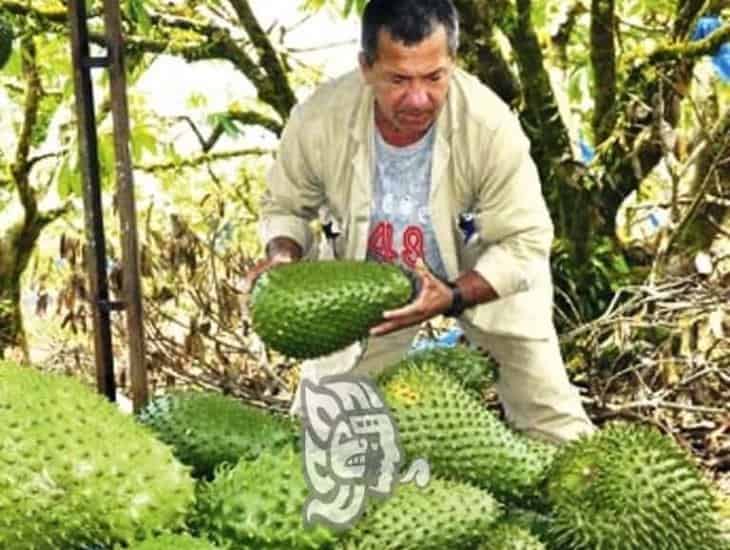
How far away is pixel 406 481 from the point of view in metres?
1.29

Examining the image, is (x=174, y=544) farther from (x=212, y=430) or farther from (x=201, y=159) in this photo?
(x=201, y=159)

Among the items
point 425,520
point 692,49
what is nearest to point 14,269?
point 692,49

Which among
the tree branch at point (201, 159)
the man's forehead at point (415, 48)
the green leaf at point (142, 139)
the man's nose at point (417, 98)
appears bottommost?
the tree branch at point (201, 159)

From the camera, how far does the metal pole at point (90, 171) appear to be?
65.7 inches

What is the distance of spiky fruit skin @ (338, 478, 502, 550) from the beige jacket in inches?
24.1

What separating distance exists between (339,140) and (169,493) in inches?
37.3

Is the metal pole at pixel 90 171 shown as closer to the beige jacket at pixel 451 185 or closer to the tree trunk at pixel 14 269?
the beige jacket at pixel 451 185

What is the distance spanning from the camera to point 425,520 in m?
1.23

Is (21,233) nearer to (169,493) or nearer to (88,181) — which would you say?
(88,181)

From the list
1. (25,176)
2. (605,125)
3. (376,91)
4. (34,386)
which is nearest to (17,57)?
(25,176)

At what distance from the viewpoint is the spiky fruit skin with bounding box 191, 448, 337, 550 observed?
1169 mm

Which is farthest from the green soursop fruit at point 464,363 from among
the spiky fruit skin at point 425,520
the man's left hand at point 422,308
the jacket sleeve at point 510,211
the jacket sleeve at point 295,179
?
the jacket sleeve at point 295,179

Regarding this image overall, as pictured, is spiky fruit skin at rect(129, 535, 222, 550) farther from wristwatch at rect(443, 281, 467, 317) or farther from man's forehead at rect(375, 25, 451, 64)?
man's forehead at rect(375, 25, 451, 64)

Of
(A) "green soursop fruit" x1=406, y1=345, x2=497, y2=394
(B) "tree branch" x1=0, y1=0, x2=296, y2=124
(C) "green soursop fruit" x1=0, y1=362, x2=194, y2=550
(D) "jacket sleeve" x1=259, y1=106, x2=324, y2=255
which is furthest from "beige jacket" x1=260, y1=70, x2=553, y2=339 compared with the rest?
(B) "tree branch" x1=0, y1=0, x2=296, y2=124
